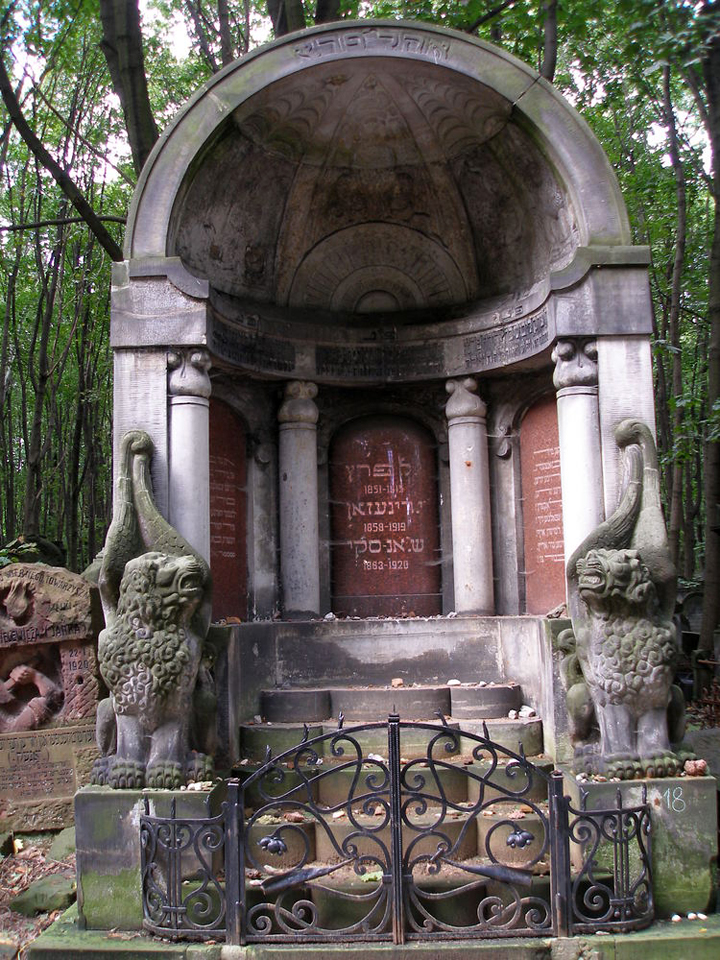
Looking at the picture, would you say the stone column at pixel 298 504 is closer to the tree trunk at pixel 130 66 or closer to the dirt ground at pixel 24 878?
the dirt ground at pixel 24 878

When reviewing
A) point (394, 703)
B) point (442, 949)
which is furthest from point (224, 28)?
point (442, 949)

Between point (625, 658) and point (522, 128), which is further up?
point (522, 128)

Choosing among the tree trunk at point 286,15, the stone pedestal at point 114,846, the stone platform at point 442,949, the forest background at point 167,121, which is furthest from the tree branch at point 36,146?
the stone platform at point 442,949

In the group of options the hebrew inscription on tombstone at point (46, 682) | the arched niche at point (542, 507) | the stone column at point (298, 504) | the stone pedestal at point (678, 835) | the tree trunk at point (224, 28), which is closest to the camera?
the stone pedestal at point (678, 835)

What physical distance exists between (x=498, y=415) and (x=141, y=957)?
5531 mm

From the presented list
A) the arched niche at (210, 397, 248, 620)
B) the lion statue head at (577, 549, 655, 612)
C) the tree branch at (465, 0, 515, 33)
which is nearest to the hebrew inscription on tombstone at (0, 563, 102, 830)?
the arched niche at (210, 397, 248, 620)

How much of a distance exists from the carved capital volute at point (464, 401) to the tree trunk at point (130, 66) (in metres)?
4.70

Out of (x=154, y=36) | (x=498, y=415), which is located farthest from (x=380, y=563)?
(x=154, y=36)

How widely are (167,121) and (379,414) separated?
10.8 m

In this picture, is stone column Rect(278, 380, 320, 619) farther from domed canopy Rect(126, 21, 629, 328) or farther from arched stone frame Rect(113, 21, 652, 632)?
arched stone frame Rect(113, 21, 652, 632)

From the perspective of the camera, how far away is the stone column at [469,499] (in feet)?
26.4

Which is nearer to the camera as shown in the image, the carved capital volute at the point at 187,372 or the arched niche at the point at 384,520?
the carved capital volute at the point at 187,372

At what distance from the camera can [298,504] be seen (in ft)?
26.9

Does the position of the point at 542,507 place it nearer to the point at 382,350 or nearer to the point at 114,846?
the point at 382,350
